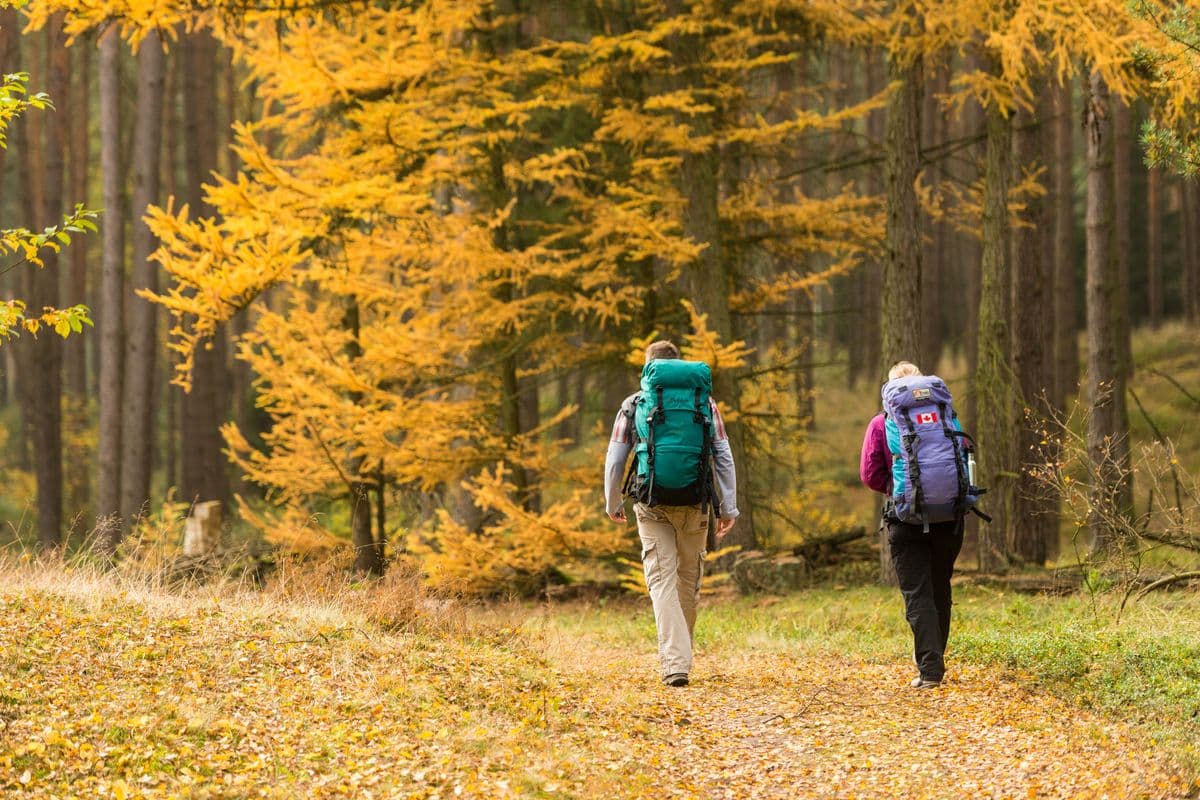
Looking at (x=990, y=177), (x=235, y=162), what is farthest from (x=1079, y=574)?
(x=235, y=162)

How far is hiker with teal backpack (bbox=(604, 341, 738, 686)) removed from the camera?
22.6ft

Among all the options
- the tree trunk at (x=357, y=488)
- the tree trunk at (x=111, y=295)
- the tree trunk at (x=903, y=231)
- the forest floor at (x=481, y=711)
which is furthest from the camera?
the tree trunk at (x=111, y=295)

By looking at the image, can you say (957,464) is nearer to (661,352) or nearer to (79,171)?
(661,352)

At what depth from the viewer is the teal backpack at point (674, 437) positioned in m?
6.86

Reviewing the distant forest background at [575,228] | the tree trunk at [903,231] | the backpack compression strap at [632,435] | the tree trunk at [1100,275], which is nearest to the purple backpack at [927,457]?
the backpack compression strap at [632,435]

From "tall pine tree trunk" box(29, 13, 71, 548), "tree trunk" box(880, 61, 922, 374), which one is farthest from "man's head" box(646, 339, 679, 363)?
"tall pine tree trunk" box(29, 13, 71, 548)

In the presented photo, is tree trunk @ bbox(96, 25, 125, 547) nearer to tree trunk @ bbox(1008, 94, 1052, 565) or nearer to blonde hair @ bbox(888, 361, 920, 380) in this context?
tree trunk @ bbox(1008, 94, 1052, 565)

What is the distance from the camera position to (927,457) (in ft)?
22.1

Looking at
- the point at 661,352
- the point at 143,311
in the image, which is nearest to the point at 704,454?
the point at 661,352

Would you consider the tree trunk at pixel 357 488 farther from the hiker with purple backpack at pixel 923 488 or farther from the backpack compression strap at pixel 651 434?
the hiker with purple backpack at pixel 923 488

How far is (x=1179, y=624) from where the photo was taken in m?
7.45

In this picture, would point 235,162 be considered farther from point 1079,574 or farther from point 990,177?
point 1079,574

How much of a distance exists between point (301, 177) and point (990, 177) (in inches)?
302

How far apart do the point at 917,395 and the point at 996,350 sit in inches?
228
